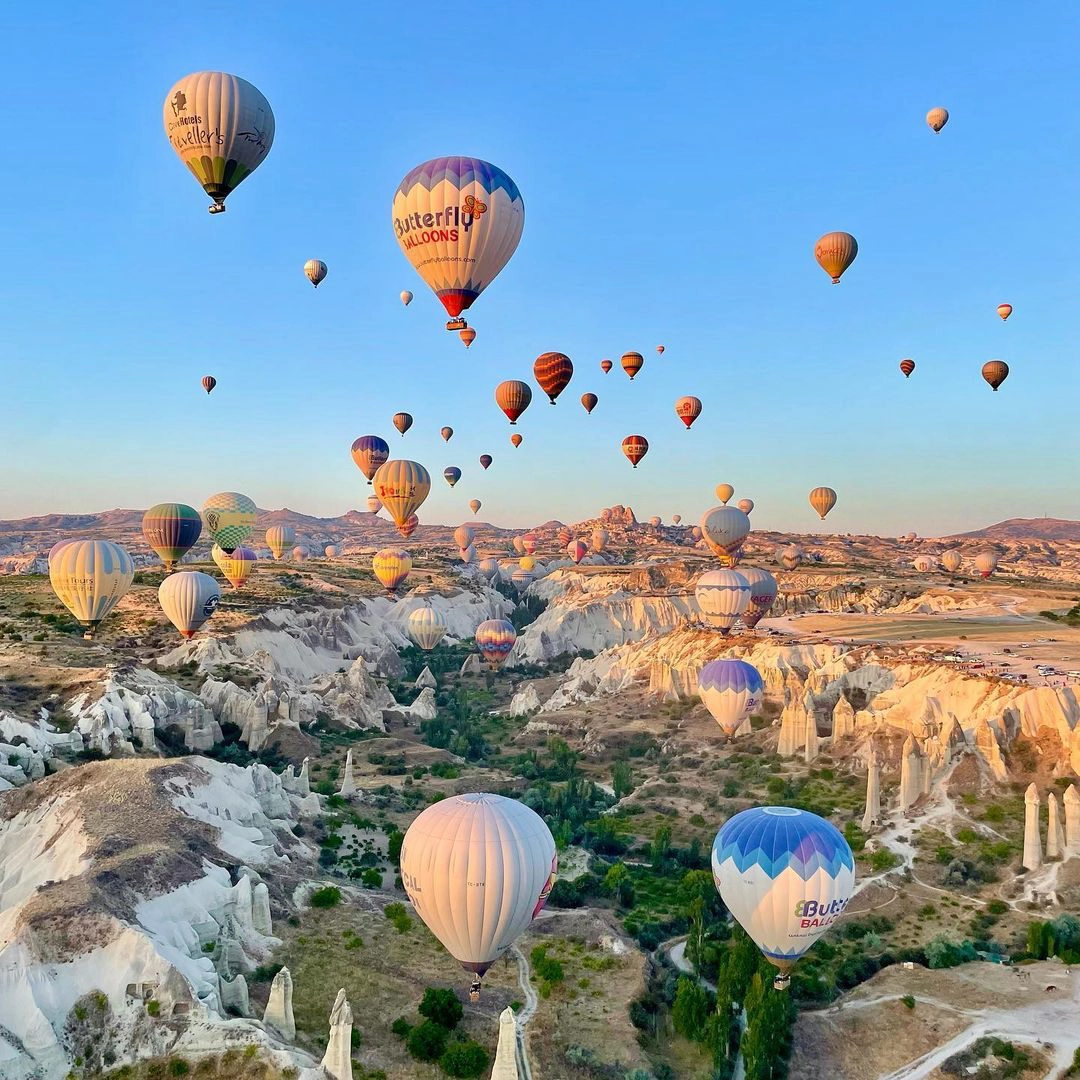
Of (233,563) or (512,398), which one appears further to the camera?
(233,563)

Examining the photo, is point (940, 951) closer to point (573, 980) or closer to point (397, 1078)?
point (573, 980)

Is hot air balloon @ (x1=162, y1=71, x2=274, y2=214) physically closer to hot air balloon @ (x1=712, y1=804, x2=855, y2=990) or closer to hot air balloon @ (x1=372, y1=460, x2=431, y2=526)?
hot air balloon @ (x1=372, y1=460, x2=431, y2=526)

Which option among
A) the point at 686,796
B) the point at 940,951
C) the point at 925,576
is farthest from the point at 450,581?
the point at 940,951

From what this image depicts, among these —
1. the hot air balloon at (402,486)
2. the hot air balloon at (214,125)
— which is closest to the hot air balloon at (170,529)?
the hot air balloon at (402,486)

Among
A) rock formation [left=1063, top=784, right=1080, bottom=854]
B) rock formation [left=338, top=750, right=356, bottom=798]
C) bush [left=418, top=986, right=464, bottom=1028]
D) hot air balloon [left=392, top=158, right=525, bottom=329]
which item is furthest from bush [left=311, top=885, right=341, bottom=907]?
rock formation [left=1063, top=784, right=1080, bottom=854]

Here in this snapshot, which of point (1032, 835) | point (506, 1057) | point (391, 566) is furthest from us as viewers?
point (391, 566)

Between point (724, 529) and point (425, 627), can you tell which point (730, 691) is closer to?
point (724, 529)

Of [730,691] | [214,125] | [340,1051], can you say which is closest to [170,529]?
[214,125]
